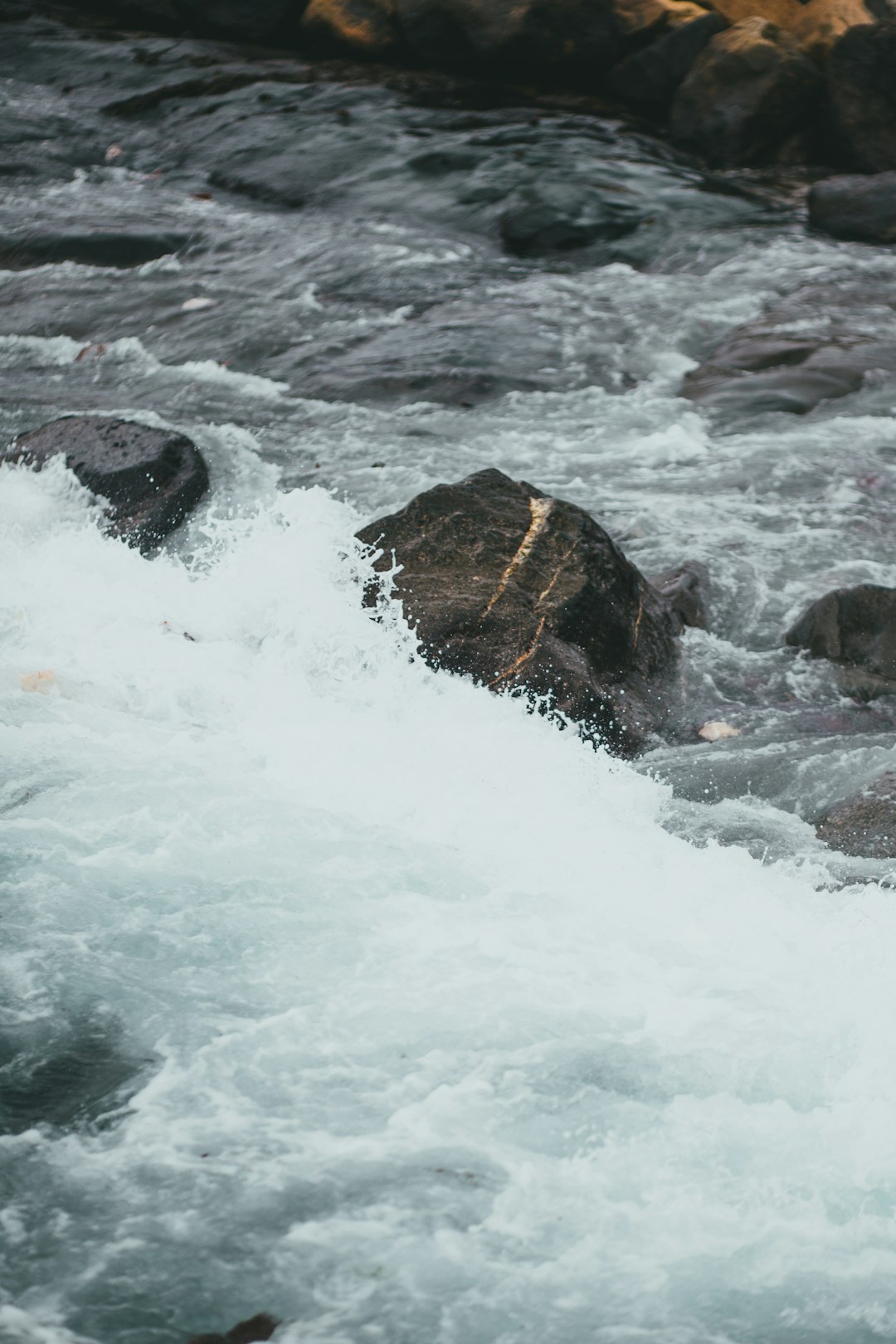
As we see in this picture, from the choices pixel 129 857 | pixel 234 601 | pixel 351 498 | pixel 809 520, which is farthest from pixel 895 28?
pixel 129 857

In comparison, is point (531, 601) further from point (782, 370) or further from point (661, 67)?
point (661, 67)

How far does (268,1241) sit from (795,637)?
13.2ft

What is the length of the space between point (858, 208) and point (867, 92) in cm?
166

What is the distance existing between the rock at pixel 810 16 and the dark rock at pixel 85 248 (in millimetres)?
6555

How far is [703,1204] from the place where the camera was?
2.89 m

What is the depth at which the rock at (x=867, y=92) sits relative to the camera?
11750 millimetres

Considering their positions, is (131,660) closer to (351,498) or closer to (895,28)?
(351,498)

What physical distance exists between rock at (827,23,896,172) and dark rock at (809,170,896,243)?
81 centimetres

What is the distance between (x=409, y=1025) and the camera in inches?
130

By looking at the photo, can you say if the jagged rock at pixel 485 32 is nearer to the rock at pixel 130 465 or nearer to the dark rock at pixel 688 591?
the rock at pixel 130 465

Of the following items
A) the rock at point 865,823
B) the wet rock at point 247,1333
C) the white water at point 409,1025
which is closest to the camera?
the wet rock at point 247,1333

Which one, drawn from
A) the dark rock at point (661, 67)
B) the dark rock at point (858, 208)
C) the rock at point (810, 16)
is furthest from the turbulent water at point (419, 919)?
the dark rock at point (661, 67)

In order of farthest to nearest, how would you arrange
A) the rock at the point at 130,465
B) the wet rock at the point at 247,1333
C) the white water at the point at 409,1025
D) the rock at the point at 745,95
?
1. the rock at the point at 745,95
2. the rock at the point at 130,465
3. the white water at the point at 409,1025
4. the wet rock at the point at 247,1333

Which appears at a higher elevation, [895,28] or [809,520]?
[895,28]
